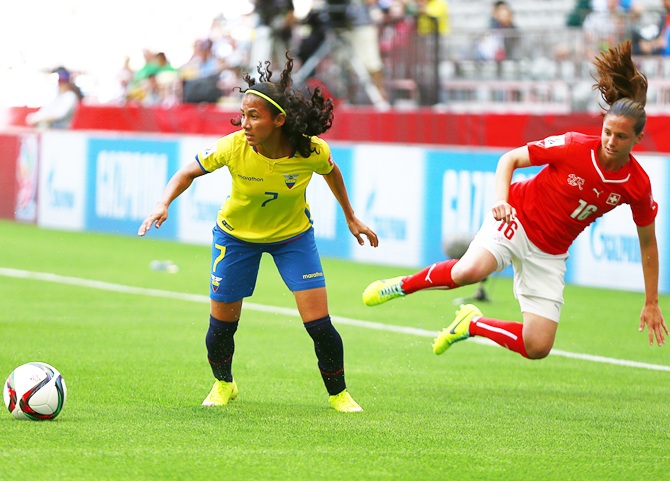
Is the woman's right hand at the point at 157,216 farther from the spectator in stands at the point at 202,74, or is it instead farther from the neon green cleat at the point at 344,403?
the spectator in stands at the point at 202,74

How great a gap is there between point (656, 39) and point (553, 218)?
10.2 m

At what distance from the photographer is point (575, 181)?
23.9 feet

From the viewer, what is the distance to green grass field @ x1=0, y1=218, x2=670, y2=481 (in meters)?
5.82

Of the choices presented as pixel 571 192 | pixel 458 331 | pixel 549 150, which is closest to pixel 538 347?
pixel 458 331

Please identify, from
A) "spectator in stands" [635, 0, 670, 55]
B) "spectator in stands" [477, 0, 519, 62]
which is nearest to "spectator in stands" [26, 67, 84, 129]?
"spectator in stands" [477, 0, 519, 62]

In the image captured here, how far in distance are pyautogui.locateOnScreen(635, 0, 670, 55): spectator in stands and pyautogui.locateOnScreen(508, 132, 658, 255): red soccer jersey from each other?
9.98 m

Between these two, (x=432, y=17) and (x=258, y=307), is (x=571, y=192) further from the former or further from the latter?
(x=432, y=17)

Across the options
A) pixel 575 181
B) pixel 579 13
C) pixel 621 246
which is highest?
pixel 575 181

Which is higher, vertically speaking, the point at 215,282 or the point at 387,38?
the point at 215,282

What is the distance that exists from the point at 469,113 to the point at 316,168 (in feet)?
31.8

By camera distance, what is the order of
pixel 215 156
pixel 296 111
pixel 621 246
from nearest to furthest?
pixel 296 111 → pixel 215 156 → pixel 621 246

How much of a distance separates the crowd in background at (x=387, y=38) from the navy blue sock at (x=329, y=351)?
10593mm

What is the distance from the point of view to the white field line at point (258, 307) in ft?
31.6

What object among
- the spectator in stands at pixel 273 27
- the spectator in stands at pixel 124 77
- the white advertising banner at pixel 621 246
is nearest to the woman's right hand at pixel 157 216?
the white advertising banner at pixel 621 246
